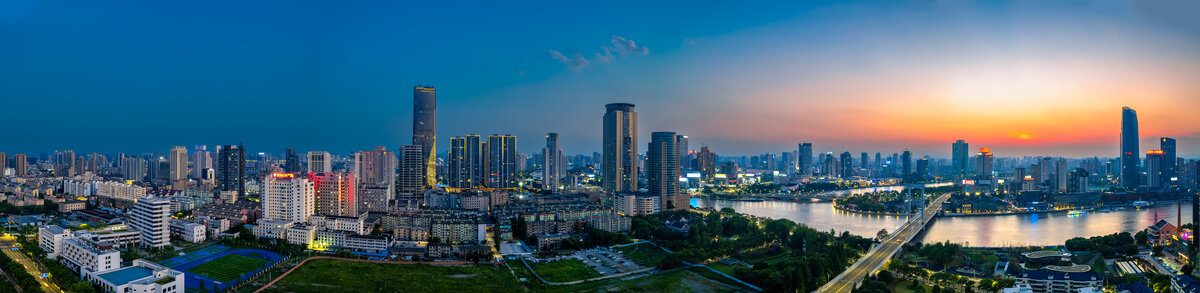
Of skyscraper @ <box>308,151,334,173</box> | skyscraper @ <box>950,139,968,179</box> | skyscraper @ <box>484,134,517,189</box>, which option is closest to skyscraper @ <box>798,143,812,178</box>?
skyscraper @ <box>950,139,968,179</box>

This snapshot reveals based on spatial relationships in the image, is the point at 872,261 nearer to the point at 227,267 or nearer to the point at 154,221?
the point at 227,267

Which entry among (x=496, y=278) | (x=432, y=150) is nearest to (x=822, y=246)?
(x=496, y=278)

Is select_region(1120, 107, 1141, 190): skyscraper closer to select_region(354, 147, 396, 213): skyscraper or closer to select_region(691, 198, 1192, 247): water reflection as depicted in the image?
select_region(691, 198, 1192, 247): water reflection

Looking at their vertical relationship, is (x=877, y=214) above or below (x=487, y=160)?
below

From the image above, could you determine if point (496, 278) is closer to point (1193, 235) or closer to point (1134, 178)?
point (1193, 235)

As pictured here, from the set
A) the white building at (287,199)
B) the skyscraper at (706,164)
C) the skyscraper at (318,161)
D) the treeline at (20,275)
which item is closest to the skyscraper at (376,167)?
the skyscraper at (318,161)
